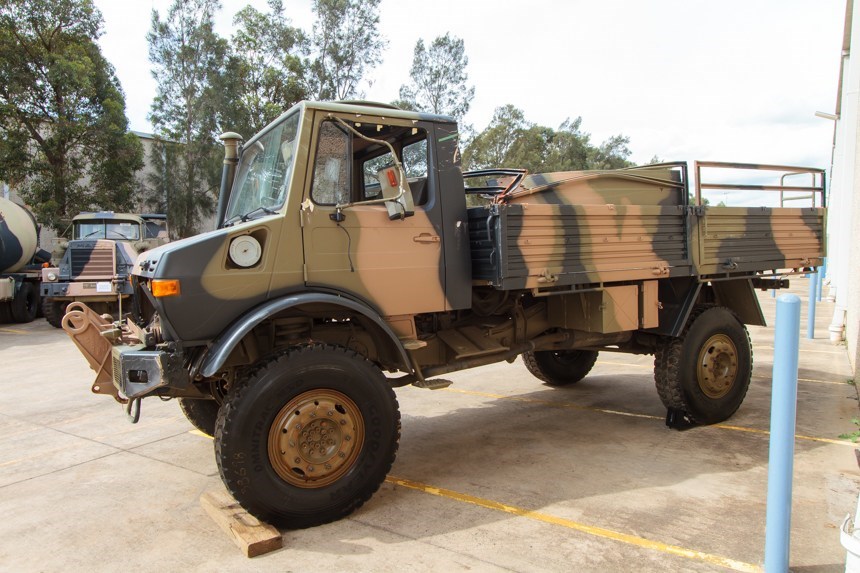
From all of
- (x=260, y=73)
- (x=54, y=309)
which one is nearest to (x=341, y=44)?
(x=260, y=73)

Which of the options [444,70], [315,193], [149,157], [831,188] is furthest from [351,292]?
[444,70]

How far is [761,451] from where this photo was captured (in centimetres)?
469

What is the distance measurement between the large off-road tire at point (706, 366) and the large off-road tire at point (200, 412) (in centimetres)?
391

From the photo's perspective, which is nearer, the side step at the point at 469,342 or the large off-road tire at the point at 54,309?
the side step at the point at 469,342

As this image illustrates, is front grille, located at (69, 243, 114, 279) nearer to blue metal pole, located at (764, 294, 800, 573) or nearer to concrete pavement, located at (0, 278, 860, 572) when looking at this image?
concrete pavement, located at (0, 278, 860, 572)

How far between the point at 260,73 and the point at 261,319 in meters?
28.2

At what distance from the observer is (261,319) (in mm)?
3414

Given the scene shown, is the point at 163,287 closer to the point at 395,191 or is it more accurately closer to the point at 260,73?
the point at 395,191

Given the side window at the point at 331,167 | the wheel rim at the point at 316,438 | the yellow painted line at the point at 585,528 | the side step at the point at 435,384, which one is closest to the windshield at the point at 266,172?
the side window at the point at 331,167

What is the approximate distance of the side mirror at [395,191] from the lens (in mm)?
3881

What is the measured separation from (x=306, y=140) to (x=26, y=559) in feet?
9.39

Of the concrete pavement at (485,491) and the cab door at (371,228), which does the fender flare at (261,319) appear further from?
the concrete pavement at (485,491)

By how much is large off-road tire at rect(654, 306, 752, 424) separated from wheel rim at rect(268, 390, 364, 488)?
10.0ft

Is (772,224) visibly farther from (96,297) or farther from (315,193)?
(96,297)
